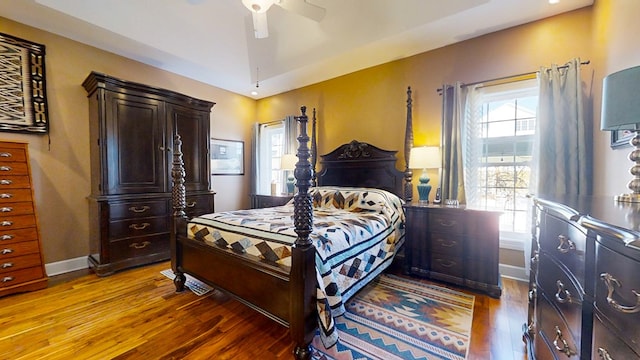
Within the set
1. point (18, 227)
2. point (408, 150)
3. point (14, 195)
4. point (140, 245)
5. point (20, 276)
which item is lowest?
point (20, 276)

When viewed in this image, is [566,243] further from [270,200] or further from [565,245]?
[270,200]

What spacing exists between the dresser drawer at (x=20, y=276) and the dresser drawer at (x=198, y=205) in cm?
148

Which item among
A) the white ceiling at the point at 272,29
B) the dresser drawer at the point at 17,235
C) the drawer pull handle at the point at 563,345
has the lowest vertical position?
the drawer pull handle at the point at 563,345

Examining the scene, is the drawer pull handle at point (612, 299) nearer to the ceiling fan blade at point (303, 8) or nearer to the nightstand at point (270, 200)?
the ceiling fan blade at point (303, 8)

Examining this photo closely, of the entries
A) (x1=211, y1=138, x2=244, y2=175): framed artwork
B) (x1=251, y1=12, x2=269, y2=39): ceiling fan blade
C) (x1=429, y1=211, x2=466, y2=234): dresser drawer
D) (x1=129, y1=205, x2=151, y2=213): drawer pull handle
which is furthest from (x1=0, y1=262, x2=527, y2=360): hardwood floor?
(x1=251, y1=12, x2=269, y2=39): ceiling fan blade

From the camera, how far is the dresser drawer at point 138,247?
2928 mm

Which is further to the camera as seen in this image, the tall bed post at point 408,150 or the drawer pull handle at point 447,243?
the tall bed post at point 408,150

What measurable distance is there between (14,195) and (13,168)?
0.26m

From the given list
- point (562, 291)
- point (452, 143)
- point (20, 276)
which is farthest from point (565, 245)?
point (20, 276)

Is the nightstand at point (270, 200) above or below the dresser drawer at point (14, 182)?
below

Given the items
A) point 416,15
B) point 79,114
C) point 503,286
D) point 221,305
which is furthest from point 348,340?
point 79,114

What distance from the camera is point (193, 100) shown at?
12.0ft

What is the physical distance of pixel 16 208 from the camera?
8.13 ft

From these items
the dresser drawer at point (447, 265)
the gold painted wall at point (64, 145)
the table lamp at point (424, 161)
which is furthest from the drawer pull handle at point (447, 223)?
→ the gold painted wall at point (64, 145)
